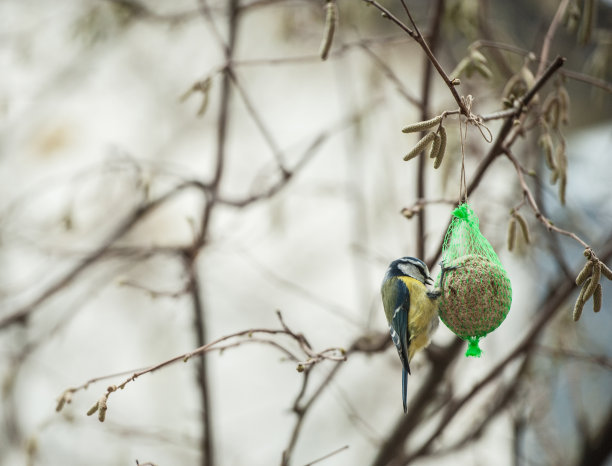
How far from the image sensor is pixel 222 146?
197cm

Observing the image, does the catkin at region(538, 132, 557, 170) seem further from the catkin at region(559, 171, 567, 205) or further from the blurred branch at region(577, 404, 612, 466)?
the blurred branch at region(577, 404, 612, 466)

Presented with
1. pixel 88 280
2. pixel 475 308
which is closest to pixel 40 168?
pixel 88 280

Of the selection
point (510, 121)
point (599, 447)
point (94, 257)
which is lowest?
point (599, 447)

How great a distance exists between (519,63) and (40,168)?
3.00m

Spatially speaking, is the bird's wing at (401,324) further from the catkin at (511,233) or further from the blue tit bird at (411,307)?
the catkin at (511,233)

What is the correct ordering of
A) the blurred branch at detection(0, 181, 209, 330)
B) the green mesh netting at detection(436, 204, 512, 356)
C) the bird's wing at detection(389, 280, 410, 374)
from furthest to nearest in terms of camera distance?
the blurred branch at detection(0, 181, 209, 330)
the bird's wing at detection(389, 280, 410, 374)
the green mesh netting at detection(436, 204, 512, 356)

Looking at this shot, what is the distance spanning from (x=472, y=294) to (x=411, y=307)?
0.19 meters

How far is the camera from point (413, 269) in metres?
1.41

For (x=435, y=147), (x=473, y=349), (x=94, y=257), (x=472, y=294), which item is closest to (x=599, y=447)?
(x=473, y=349)

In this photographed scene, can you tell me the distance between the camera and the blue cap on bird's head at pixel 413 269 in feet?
4.52

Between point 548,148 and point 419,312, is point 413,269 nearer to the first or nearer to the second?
point 419,312

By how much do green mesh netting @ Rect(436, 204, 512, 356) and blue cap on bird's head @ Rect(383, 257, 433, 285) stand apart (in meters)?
0.06

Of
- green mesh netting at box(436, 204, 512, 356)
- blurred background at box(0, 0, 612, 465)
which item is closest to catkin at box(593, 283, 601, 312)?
green mesh netting at box(436, 204, 512, 356)

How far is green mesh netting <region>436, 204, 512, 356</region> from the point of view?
48.9 inches
